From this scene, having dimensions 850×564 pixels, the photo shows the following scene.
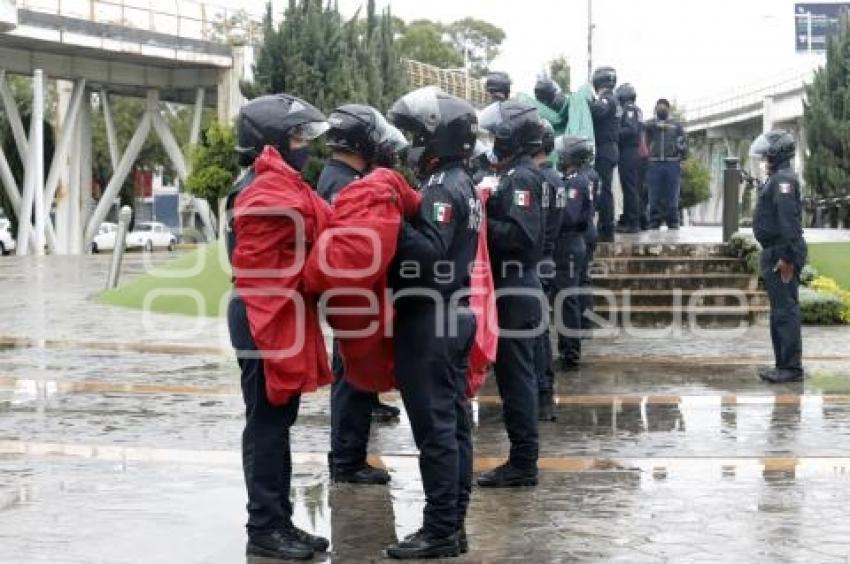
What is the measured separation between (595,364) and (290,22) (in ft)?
51.4

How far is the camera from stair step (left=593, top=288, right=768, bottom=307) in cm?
1644

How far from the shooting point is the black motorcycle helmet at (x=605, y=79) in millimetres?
16859

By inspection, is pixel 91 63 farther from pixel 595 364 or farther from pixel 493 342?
pixel 493 342

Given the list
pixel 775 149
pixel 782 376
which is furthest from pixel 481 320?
pixel 782 376

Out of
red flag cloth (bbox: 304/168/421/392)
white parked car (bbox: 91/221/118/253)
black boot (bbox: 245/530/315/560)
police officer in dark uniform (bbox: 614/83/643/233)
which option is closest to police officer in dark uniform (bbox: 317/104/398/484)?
red flag cloth (bbox: 304/168/421/392)

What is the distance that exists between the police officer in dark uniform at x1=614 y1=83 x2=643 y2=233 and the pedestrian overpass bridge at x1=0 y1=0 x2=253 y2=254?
61.3ft

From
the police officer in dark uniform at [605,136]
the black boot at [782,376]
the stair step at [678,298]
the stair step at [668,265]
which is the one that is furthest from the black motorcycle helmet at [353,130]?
the stair step at [668,265]

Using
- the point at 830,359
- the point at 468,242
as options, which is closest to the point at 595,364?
Answer: the point at 830,359

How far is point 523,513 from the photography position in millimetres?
7035

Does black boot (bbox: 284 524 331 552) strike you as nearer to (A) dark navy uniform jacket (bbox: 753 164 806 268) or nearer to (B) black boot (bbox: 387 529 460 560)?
(B) black boot (bbox: 387 529 460 560)

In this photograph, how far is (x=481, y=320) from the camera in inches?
270

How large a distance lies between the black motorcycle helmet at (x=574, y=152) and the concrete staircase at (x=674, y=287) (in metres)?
4.42

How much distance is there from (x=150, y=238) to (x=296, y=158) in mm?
47701

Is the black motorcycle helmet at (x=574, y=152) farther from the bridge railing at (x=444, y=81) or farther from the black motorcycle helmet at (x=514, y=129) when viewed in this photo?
the bridge railing at (x=444, y=81)
